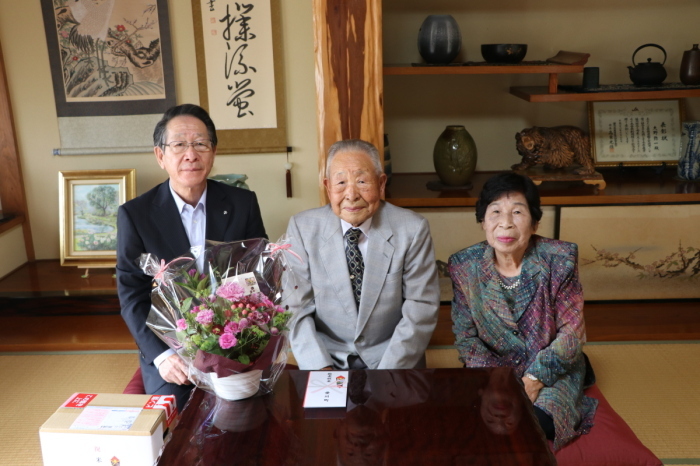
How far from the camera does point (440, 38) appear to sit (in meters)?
3.43

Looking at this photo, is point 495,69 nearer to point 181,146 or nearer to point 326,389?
point 181,146

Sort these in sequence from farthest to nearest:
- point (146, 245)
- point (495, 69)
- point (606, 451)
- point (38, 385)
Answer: point (495, 69), point (38, 385), point (146, 245), point (606, 451)

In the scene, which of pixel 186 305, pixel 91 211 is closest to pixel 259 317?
pixel 186 305

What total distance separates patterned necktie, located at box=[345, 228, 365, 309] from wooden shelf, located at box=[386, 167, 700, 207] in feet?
3.86

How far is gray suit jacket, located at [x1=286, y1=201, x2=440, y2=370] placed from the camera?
2.21 m

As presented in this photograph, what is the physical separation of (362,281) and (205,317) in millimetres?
793

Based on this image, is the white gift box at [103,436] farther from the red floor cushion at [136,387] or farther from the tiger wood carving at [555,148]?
the tiger wood carving at [555,148]

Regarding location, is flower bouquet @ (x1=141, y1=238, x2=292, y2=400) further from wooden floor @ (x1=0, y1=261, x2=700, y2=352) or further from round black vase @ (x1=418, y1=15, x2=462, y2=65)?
round black vase @ (x1=418, y1=15, x2=462, y2=65)

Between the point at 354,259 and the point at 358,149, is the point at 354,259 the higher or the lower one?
the lower one

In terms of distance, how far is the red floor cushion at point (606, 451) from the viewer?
1.98 metres

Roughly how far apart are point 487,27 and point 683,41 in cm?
120

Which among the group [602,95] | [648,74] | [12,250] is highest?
[648,74]

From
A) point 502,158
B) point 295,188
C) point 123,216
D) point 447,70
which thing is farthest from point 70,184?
point 502,158

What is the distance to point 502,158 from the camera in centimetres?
409
